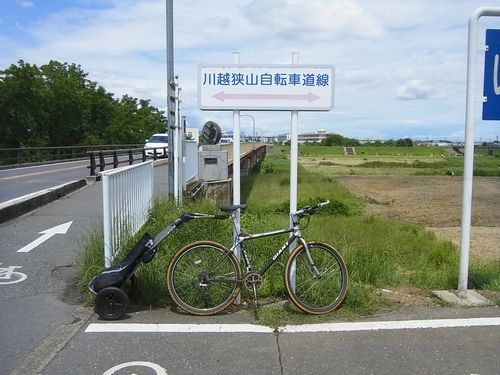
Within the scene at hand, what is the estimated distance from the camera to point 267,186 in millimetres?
28109

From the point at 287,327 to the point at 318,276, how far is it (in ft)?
2.18

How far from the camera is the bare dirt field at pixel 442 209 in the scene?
1348cm

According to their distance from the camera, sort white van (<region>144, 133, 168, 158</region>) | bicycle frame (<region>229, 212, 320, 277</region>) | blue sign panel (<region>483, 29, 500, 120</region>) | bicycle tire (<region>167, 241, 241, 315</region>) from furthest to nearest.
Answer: white van (<region>144, 133, 168, 158</region>) < blue sign panel (<region>483, 29, 500, 120</region>) < bicycle frame (<region>229, 212, 320, 277</region>) < bicycle tire (<region>167, 241, 241, 315</region>)

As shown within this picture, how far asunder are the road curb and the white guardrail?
296cm

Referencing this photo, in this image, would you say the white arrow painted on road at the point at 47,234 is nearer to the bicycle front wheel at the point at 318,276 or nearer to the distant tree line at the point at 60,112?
the bicycle front wheel at the point at 318,276

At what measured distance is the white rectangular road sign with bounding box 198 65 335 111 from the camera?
4.65 meters

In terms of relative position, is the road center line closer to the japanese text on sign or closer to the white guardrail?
the white guardrail

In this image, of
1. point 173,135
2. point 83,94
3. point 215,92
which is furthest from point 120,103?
point 215,92

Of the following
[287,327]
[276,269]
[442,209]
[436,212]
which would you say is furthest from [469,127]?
[442,209]

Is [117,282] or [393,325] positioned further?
[117,282]

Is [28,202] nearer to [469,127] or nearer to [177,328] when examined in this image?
[177,328]

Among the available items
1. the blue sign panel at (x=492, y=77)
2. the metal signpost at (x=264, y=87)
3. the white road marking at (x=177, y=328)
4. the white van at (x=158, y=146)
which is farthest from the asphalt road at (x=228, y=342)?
the white van at (x=158, y=146)

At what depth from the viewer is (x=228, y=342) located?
3785 millimetres

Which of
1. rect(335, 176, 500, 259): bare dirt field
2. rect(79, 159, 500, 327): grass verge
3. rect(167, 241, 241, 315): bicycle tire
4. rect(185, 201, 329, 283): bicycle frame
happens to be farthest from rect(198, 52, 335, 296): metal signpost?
rect(335, 176, 500, 259): bare dirt field
